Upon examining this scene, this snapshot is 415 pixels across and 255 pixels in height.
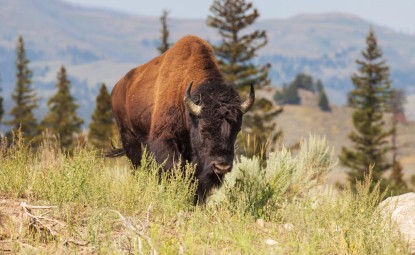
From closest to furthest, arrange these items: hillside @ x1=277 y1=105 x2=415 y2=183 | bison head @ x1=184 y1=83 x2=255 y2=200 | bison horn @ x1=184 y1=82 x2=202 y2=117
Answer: bison head @ x1=184 y1=83 x2=255 y2=200 → bison horn @ x1=184 y1=82 x2=202 y2=117 → hillside @ x1=277 y1=105 x2=415 y2=183

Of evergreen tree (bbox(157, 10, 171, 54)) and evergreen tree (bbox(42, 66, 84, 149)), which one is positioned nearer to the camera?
evergreen tree (bbox(157, 10, 171, 54))

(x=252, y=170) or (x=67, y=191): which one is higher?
(x=67, y=191)

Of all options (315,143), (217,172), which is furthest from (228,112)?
(315,143)

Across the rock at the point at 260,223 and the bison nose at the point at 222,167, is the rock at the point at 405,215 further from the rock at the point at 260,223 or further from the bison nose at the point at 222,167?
the bison nose at the point at 222,167

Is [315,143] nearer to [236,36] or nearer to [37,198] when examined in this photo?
[37,198]

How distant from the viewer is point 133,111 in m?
10.1

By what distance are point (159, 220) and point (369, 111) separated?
47518 mm

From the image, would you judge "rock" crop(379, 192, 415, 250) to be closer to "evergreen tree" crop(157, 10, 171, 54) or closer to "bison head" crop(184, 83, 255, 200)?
"bison head" crop(184, 83, 255, 200)

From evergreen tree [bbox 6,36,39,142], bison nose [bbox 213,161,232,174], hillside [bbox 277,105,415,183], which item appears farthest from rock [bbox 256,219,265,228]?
hillside [bbox 277,105,415,183]

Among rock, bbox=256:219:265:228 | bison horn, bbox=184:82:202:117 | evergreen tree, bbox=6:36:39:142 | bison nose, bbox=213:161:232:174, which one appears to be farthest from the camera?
evergreen tree, bbox=6:36:39:142

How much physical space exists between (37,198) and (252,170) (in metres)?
3.56

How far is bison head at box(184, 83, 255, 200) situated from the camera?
724 cm

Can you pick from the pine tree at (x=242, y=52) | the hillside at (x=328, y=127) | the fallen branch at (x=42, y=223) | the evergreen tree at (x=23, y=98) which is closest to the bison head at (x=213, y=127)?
the fallen branch at (x=42, y=223)

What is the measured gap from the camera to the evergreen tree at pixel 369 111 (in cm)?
4991
